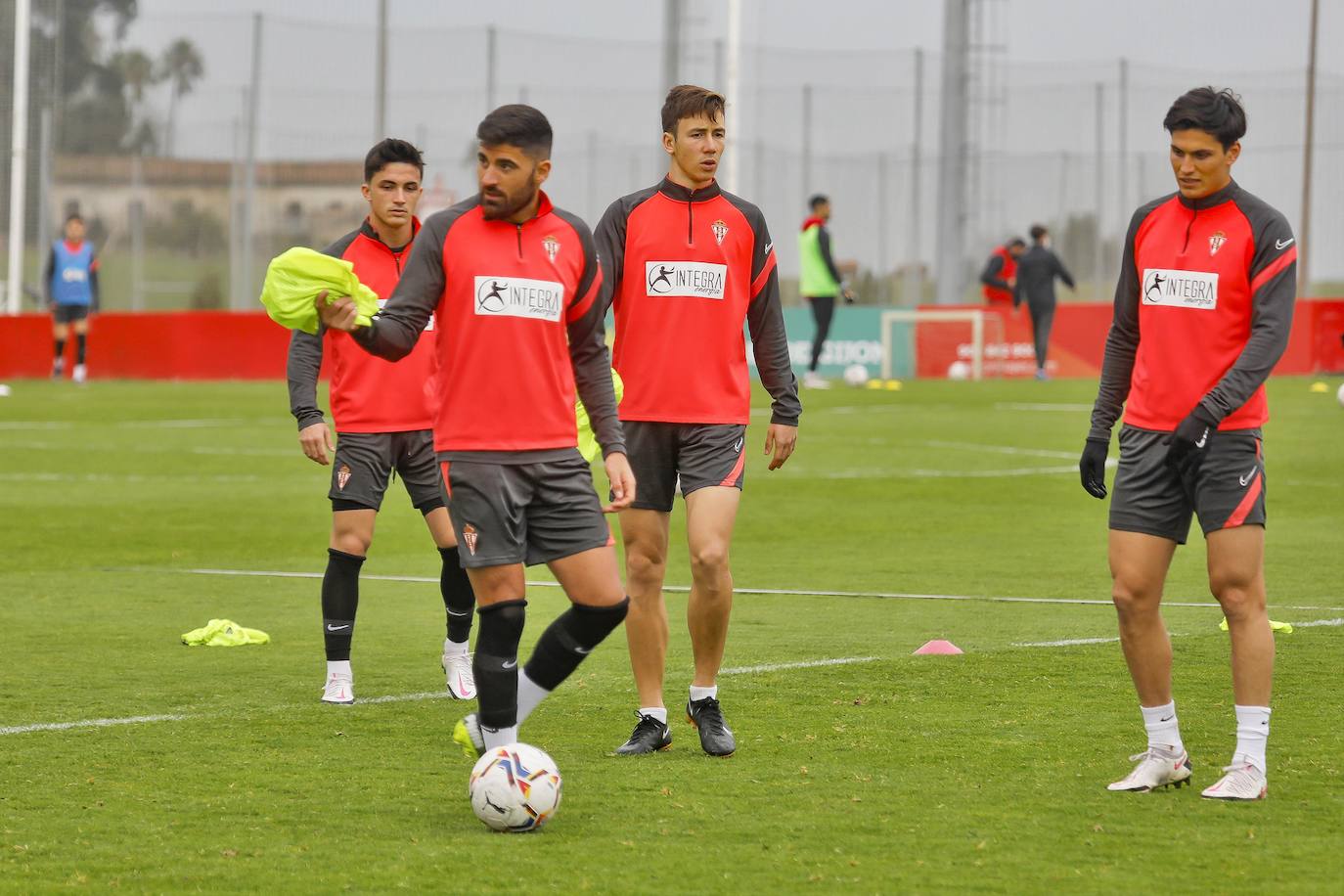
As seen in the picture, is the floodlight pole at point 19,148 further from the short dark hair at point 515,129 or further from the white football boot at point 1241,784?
the white football boot at point 1241,784

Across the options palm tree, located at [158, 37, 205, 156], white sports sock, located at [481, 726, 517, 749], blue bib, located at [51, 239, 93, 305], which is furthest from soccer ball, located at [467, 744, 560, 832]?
palm tree, located at [158, 37, 205, 156]

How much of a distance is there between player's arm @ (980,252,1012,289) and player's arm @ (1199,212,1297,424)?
2867 cm

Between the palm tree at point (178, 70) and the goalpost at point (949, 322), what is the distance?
45.2 ft

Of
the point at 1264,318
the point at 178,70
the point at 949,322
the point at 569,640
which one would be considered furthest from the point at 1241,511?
the point at 178,70

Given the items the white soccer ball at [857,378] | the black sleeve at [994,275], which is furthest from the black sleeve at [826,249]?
the black sleeve at [994,275]

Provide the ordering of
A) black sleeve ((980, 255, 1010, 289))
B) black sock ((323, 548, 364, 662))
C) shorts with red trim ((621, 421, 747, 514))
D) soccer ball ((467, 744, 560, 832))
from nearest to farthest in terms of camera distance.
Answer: soccer ball ((467, 744, 560, 832)) < shorts with red trim ((621, 421, 747, 514)) < black sock ((323, 548, 364, 662)) < black sleeve ((980, 255, 1010, 289))

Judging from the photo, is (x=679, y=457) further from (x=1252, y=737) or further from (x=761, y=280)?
(x=1252, y=737)

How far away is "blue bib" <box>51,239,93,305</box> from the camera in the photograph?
29344 millimetres

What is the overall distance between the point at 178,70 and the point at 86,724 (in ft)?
112

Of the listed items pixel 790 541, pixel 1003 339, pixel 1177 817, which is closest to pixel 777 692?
pixel 1177 817

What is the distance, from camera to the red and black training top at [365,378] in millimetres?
8242

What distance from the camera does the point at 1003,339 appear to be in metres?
34.0

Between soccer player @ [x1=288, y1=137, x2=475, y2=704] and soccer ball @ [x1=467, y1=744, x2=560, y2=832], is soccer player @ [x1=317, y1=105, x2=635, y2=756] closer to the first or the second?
soccer ball @ [x1=467, y1=744, x2=560, y2=832]

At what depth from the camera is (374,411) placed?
8.26m
